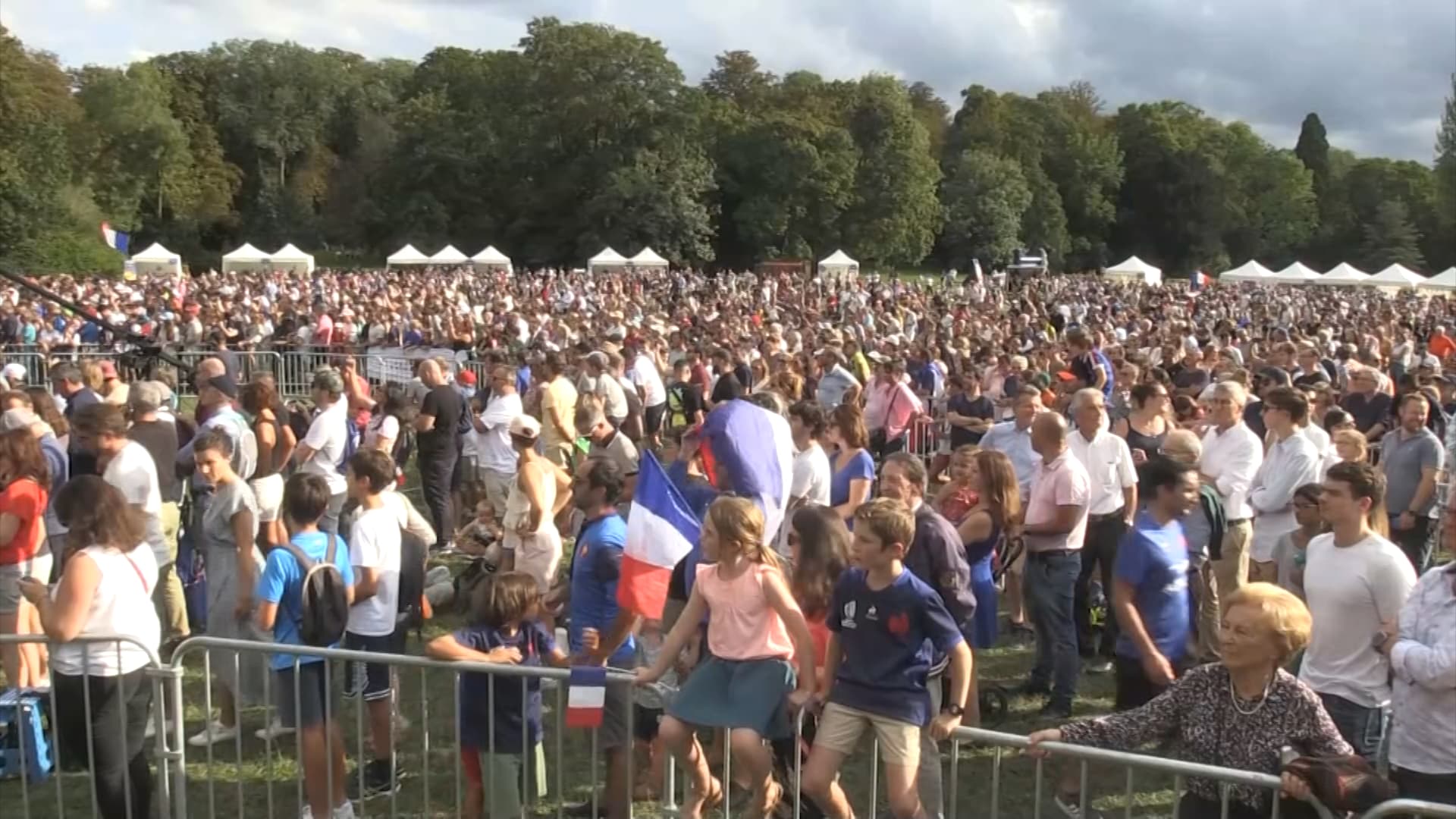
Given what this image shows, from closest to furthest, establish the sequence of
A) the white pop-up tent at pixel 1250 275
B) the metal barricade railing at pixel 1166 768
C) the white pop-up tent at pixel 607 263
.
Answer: the metal barricade railing at pixel 1166 768
the white pop-up tent at pixel 1250 275
the white pop-up tent at pixel 607 263

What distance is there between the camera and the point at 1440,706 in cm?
363

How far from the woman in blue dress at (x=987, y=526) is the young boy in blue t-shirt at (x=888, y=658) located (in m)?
1.71

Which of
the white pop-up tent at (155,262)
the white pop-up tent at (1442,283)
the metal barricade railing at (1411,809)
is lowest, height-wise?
the metal barricade railing at (1411,809)

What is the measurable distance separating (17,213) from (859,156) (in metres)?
42.7

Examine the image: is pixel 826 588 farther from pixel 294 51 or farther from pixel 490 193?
pixel 294 51

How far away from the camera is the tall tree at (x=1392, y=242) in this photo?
8788 centimetres

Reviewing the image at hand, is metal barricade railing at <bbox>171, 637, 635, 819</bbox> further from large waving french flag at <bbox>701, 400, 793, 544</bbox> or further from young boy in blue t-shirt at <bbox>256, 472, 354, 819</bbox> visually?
large waving french flag at <bbox>701, 400, 793, 544</bbox>

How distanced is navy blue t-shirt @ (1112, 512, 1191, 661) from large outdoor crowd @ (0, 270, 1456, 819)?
1 cm

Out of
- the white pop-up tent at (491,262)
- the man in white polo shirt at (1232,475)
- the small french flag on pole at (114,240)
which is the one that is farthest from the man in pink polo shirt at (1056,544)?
the small french flag on pole at (114,240)

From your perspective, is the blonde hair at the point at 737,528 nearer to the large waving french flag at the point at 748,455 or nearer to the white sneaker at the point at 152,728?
the large waving french flag at the point at 748,455

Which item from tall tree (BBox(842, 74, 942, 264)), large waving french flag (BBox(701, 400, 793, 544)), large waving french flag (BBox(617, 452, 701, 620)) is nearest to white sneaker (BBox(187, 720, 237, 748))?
large waving french flag (BBox(617, 452, 701, 620))

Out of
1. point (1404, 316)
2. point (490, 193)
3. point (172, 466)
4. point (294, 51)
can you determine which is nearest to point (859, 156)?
point (490, 193)

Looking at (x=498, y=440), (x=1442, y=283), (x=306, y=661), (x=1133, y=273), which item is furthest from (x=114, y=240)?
(x=306, y=661)

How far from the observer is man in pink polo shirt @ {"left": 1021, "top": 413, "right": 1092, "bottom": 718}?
6250 mm
